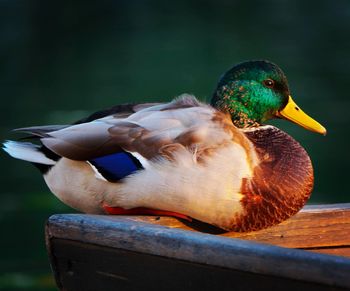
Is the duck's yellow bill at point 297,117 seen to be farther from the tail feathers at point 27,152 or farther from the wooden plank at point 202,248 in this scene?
the wooden plank at point 202,248

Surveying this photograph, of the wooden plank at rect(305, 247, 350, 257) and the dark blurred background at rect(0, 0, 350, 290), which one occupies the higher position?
the wooden plank at rect(305, 247, 350, 257)

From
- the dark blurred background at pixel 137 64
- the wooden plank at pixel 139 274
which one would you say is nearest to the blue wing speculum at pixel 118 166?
the wooden plank at pixel 139 274

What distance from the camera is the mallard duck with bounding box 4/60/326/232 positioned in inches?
117

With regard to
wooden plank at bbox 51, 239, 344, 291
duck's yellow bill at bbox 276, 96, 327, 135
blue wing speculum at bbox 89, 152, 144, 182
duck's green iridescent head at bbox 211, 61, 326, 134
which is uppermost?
duck's green iridescent head at bbox 211, 61, 326, 134

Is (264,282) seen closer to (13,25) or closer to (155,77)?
(155,77)

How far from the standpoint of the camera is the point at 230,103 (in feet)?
10.8

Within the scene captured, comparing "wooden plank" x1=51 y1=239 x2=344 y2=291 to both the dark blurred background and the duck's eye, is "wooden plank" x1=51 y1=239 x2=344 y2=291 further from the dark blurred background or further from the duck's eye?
the dark blurred background

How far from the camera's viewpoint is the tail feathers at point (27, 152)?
3.27 metres

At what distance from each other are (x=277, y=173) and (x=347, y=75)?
9.34 metres

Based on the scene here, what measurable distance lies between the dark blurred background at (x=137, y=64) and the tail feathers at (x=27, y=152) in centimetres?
325

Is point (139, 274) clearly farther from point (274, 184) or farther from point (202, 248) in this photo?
point (274, 184)

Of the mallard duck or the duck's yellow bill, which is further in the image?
the duck's yellow bill

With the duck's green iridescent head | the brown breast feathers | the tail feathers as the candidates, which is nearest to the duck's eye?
the duck's green iridescent head

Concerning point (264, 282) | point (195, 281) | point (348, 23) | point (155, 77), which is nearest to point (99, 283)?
point (195, 281)
